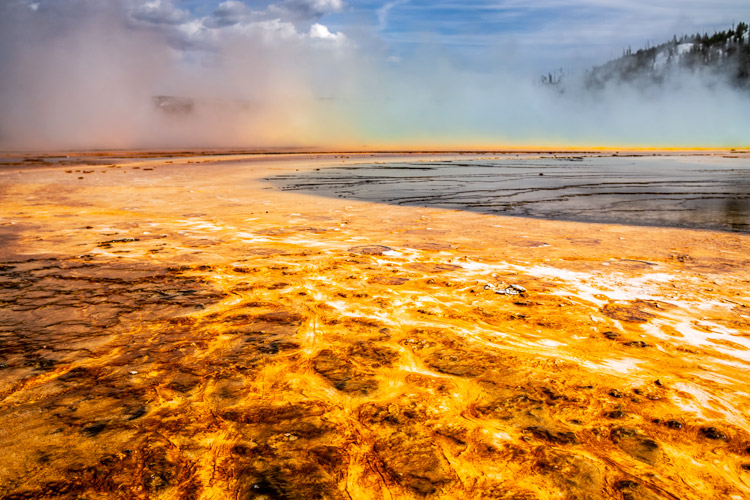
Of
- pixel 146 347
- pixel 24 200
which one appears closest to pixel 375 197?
pixel 24 200

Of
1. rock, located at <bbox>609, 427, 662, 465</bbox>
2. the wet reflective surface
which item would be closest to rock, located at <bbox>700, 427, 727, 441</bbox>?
rock, located at <bbox>609, 427, 662, 465</bbox>

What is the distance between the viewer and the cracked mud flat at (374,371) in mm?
2070

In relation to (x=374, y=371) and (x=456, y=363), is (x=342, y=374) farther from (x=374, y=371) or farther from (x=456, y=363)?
(x=456, y=363)

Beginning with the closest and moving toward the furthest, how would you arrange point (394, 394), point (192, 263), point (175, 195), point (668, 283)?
point (394, 394), point (668, 283), point (192, 263), point (175, 195)

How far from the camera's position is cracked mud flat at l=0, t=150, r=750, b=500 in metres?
2.07

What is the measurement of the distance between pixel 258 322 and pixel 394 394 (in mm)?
1440

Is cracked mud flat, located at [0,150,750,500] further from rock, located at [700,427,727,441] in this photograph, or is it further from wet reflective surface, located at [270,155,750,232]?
wet reflective surface, located at [270,155,750,232]

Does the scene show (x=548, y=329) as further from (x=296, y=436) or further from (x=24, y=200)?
(x=24, y=200)

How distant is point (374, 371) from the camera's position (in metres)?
2.97

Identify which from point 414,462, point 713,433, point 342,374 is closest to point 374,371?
point 342,374

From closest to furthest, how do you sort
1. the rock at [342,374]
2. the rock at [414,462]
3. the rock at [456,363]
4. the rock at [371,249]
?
the rock at [414,462], the rock at [342,374], the rock at [456,363], the rock at [371,249]

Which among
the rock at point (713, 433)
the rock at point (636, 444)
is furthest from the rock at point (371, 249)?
the rock at point (713, 433)

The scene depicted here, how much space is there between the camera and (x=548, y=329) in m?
3.58

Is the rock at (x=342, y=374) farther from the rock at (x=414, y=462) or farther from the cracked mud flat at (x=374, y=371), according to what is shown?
the rock at (x=414, y=462)
